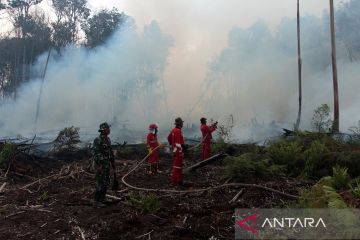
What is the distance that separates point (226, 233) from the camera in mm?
6402

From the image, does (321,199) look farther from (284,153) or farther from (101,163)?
(284,153)

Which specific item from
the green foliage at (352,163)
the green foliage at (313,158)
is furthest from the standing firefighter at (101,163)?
the green foliage at (352,163)

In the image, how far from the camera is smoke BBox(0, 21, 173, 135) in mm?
36531

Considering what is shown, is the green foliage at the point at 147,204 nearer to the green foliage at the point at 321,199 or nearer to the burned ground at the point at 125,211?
the burned ground at the point at 125,211

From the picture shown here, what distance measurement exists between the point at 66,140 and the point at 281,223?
44.9ft

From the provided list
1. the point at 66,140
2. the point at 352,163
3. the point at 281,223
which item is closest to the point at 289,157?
the point at 352,163

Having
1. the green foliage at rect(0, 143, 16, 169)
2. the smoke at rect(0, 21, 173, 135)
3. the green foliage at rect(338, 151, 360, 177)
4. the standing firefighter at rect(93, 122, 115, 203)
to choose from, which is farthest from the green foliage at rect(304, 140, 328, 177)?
the smoke at rect(0, 21, 173, 135)

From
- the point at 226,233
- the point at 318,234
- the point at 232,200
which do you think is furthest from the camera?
the point at 232,200

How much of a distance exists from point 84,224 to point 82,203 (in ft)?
5.19

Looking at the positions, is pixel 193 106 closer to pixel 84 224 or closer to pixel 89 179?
pixel 89 179

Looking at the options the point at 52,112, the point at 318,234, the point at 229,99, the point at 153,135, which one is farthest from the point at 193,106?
the point at 318,234

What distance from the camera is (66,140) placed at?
17.9 m

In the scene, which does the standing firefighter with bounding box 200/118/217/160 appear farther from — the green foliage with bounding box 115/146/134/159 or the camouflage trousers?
the camouflage trousers

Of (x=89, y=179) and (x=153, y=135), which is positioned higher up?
(x=153, y=135)
